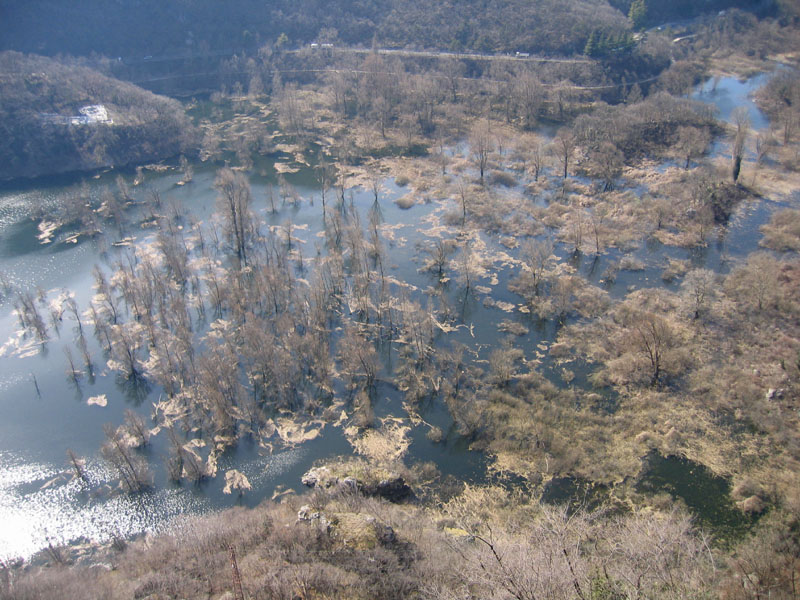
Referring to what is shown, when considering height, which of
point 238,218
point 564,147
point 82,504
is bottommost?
point 82,504

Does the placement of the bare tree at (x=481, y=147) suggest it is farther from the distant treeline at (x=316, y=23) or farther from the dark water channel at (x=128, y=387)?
the distant treeline at (x=316, y=23)

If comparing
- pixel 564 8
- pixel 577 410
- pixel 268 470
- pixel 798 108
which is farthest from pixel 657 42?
pixel 268 470

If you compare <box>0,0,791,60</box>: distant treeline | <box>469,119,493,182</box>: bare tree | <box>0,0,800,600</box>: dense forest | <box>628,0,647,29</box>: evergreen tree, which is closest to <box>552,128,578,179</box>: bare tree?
<box>0,0,800,600</box>: dense forest

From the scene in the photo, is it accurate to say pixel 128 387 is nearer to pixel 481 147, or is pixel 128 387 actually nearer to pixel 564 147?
pixel 481 147

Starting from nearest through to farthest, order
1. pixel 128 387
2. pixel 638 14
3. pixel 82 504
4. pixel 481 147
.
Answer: pixel 82 504
pixel 128 387
pixel 481 147
pixel 638 14

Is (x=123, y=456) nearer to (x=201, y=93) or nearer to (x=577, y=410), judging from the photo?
(x=577, y=410)

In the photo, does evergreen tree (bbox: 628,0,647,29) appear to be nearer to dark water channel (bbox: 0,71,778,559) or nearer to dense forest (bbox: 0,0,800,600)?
dense forest (bbox: 0,0,800,600)

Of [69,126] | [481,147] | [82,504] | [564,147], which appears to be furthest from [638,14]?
A: [82,504]
